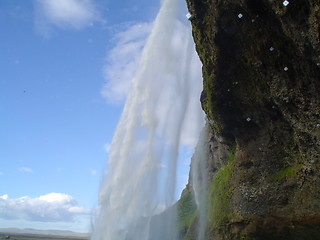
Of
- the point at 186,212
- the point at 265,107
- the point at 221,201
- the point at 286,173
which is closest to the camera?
the point at 286,173

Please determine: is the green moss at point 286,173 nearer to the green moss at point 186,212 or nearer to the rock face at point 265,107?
the rock face at point 265,107

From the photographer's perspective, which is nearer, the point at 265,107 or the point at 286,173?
the point at 286,173

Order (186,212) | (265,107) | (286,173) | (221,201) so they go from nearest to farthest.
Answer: (286,173) → (265,107) → (221,201) → (186,212)

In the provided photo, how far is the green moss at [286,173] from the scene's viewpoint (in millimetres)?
18938

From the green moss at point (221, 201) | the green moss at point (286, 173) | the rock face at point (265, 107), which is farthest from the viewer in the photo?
the green moss at point (221, 201)

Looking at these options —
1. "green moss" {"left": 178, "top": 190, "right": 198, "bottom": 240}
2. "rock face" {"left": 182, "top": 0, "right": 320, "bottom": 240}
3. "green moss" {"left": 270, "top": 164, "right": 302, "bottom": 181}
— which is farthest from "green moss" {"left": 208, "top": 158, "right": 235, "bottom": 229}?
"green moss" {"left": 178, "top": 190, "right": 198, "bottom": 240}

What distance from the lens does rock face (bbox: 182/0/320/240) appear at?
16.0 m

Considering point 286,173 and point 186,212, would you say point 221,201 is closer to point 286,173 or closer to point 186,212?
point 286,173

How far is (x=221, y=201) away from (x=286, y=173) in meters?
6.51

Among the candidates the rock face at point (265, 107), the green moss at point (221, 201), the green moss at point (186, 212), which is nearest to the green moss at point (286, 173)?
the rock face at point (265, 107)

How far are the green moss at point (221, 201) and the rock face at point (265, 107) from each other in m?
0.10

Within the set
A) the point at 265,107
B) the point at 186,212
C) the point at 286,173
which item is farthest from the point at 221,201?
the point at 186,212

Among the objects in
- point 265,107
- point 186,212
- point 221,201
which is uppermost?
point 265,107

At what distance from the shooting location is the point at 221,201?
2436 cm
